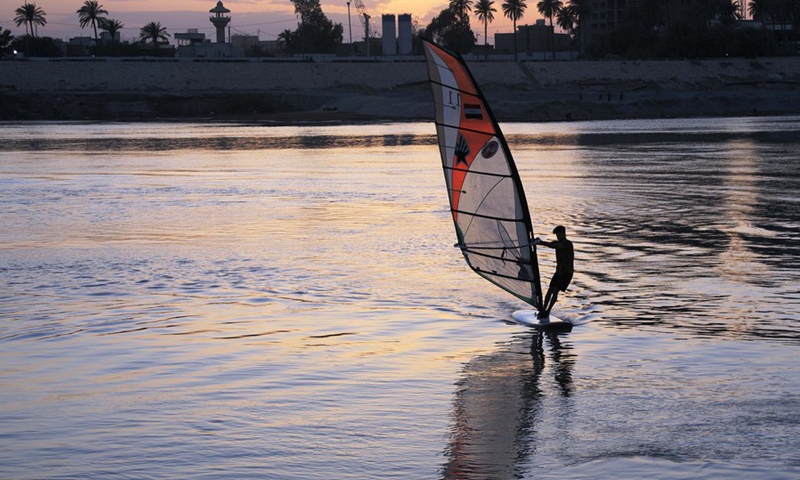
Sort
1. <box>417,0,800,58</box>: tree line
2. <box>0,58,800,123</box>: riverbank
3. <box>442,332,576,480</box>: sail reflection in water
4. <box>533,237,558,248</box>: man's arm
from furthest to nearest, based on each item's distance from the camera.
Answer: <box>417,0,800,58</box>: tree line
<box>0,58,800,123</box>: riverbank
<box>533,237,558,248</box>: man's arm
<box>442,332,576,480</box>: sail reflection in water

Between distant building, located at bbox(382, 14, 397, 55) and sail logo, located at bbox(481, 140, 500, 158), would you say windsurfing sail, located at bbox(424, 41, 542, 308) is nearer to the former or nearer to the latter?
sail logo, located at bbox(481, 140, 500, 158)

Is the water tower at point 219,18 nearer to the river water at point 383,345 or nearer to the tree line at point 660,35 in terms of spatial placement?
the tree line at point 660,35

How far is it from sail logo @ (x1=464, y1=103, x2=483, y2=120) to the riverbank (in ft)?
275

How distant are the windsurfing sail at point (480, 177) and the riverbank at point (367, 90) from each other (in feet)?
273

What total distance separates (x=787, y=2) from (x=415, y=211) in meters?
165

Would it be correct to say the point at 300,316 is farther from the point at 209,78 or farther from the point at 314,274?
the point at 209,78

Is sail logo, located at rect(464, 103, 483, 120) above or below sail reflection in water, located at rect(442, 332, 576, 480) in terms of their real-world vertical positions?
above

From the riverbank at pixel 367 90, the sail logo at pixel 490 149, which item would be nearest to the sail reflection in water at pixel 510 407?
the sail logo at pixel 490 149

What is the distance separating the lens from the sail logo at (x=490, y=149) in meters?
14.0

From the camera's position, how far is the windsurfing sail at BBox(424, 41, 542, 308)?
13.9 metres

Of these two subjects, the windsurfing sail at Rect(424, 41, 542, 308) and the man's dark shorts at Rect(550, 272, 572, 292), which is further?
the man's dark shorts at Rect(550, 272, 572, 292)

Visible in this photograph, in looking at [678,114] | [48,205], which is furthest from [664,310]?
[678,114]

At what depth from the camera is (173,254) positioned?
21.4 m

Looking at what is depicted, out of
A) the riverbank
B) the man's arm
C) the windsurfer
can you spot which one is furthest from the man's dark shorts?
the riverbank
